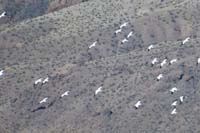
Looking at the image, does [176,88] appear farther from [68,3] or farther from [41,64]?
[68,3]

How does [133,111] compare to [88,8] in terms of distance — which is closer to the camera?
[133,111]

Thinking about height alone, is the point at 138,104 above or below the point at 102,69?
below

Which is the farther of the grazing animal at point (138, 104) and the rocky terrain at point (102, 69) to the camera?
the grazing animal at point (138, 104)

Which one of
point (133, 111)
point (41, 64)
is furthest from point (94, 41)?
point (133, 111)

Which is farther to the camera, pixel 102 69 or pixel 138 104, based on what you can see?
pixel 102 69

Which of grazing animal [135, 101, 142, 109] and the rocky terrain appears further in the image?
grazing animal [135, 101, 142, 109]

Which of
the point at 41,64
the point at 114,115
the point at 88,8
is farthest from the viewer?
the point at 88,8

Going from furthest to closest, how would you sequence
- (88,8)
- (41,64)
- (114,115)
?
(88,8), (41,64), (114,115)
